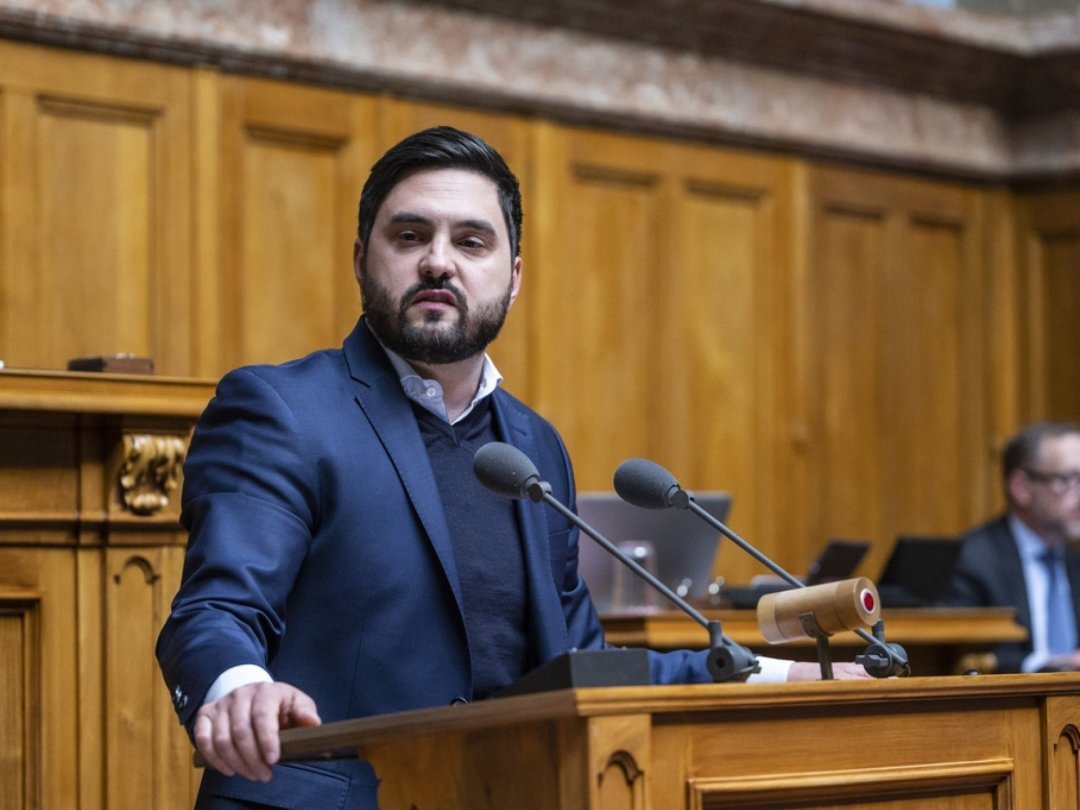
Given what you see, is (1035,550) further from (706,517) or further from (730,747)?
(730,747)

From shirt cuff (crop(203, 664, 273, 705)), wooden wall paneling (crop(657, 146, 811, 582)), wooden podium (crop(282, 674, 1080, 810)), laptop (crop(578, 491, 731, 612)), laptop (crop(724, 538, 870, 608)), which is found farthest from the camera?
wooden wall paneling (crop(657, 146, 811, 582))

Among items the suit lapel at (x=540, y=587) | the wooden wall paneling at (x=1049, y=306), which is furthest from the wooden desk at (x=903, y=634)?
the wooden wall paneling at (x=1049, y=306)

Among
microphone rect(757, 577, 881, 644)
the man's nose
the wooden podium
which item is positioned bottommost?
the wooden podium

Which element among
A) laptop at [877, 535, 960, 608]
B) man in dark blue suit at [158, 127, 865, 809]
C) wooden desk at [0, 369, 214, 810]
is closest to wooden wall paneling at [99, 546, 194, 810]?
wooden desk at [0, 369, 214, 810]

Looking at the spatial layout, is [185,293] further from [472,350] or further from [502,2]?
[472,350]

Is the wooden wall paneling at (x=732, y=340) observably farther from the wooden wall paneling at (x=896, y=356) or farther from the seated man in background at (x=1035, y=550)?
the seated man in background at (x=1035, y=550)

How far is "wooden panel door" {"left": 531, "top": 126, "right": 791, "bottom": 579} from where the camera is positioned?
266 inches

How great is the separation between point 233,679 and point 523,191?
4478 mm

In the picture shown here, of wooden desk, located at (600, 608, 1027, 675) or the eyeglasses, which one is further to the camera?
the eyeglasses

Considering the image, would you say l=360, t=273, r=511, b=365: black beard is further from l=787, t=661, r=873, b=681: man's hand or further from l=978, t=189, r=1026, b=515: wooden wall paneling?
l=978, t=189, r=1026, b=515: wooden wall paneling

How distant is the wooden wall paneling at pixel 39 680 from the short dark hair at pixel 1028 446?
4.17m

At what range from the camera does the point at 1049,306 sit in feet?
26.4

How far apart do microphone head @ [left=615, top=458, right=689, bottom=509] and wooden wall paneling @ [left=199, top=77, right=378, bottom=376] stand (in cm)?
333

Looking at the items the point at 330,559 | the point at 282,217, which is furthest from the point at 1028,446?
the point at 330,559
